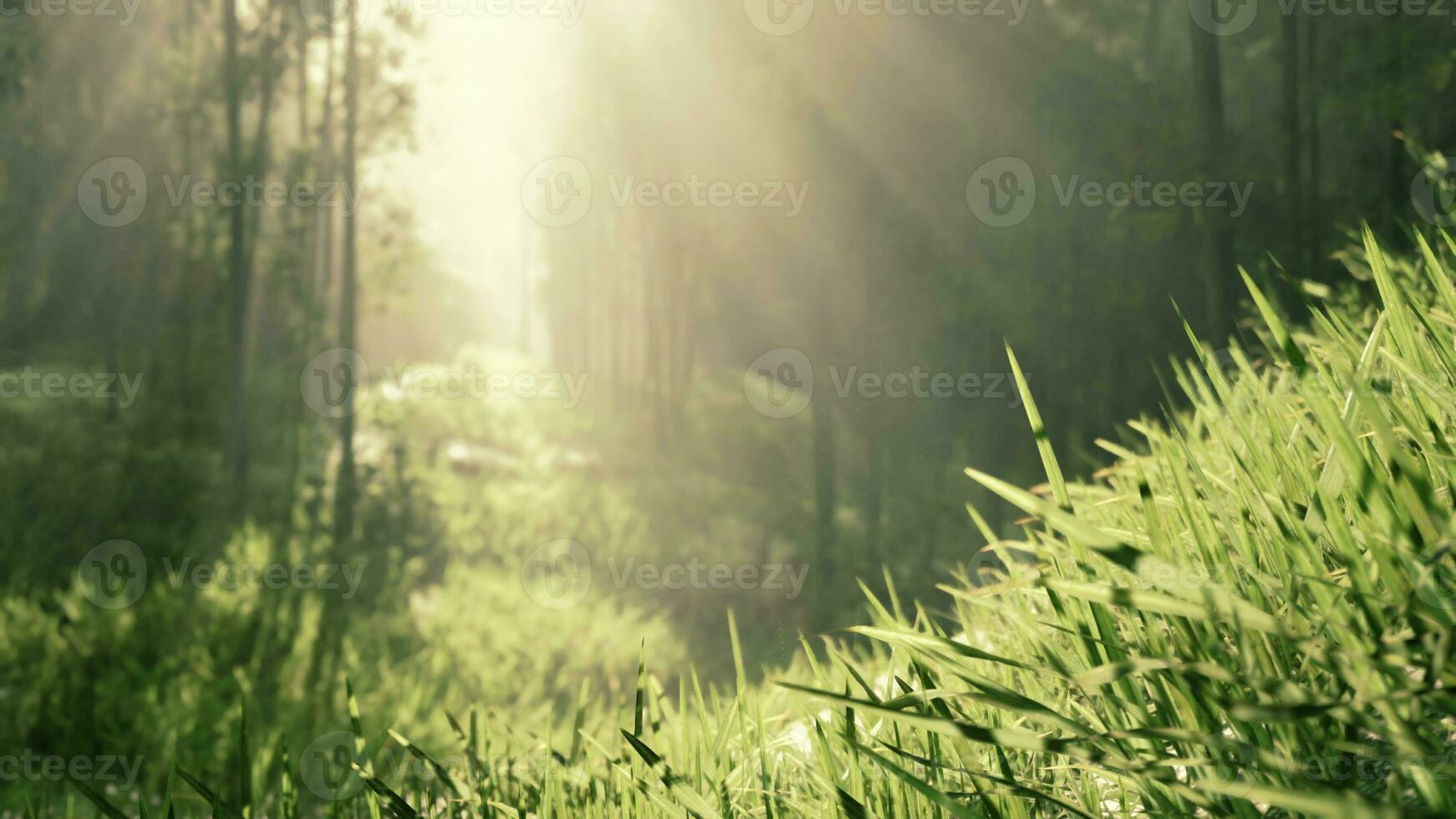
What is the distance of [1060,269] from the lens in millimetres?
18469

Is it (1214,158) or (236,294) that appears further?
(236,294)

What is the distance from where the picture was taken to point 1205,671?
82 centimetres

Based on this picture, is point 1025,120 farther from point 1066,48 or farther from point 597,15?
point 597,15

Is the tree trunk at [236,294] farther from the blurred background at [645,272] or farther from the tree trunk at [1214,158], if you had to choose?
the tree trunk at [1214,158]

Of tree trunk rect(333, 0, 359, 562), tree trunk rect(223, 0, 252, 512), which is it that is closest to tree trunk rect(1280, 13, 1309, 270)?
tree trunk rect(333, 0, 359, 562)

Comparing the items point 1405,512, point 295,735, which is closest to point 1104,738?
point 1405,512

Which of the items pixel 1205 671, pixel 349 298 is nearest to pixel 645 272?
pixel 349 298

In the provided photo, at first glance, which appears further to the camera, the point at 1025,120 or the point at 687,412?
the point at 687,412

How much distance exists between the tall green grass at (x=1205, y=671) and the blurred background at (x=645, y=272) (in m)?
4.95

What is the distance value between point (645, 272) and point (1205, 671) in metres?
26.0

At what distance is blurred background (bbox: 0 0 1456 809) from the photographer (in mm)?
9094

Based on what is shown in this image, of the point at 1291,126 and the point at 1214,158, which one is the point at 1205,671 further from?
the point at 1291,126

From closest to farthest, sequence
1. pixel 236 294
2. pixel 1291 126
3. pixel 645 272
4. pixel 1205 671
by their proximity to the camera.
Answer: pixel 1205 671 < pixel 1291 126 < pixel 236 294 < pixel 645 272

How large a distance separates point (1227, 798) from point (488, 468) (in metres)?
21.2
